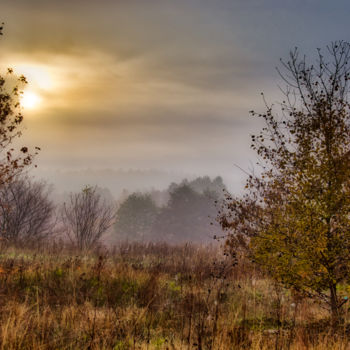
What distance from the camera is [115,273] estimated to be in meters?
9.60

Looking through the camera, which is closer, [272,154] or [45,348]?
[45,348]

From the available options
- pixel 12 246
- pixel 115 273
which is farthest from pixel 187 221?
pixel 115 273

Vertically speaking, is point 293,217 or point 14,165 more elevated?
point 14,165

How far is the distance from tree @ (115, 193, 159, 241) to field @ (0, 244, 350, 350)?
143ft

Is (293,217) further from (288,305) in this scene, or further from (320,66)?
(288,305)

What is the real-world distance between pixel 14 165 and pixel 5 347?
553 centimetres

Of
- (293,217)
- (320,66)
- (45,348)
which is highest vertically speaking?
(320,66)

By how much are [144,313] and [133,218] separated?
5096 centimetres

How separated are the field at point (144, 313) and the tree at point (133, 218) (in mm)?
43731

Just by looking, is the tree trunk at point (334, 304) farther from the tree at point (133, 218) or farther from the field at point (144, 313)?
the tree at point (133, 218)

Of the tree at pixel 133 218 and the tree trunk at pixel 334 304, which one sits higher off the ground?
the tree at pixel 133 218

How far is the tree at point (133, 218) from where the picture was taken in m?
55.0

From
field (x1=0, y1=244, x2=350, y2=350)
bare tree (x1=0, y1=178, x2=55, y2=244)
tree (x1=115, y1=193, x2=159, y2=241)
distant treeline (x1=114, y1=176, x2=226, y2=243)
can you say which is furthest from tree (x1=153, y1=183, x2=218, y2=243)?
field (x1=0, y1=244, x2=350, y2=350)

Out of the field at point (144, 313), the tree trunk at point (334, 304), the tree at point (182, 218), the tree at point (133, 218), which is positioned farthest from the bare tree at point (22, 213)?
the tree at point (133, 218)
